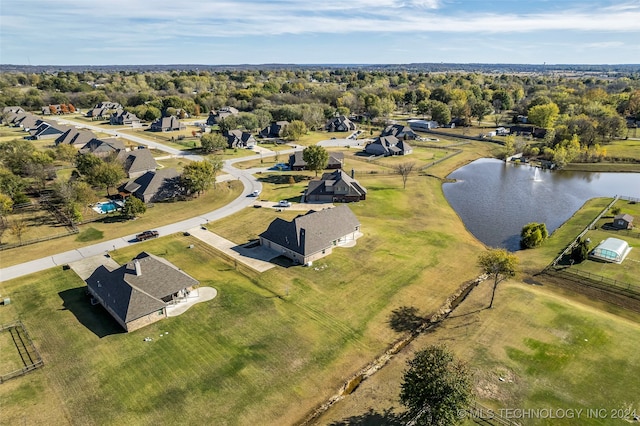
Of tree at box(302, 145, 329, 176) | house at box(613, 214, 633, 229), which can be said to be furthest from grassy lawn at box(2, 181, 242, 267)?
house at box(613, 214, 633, 229)

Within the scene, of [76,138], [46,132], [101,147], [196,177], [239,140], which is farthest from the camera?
[46,132]

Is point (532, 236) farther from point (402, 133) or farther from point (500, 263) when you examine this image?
point (402, 133)

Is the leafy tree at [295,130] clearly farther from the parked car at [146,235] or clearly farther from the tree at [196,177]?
the parked car at [146,235]

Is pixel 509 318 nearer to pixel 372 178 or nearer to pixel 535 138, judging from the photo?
pixel 372 178

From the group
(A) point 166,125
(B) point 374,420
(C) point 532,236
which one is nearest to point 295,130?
(A) point 166,125

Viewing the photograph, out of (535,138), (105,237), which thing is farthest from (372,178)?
(535,138)

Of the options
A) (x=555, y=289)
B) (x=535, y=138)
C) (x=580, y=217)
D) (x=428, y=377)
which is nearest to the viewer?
(x=428, y=377)
